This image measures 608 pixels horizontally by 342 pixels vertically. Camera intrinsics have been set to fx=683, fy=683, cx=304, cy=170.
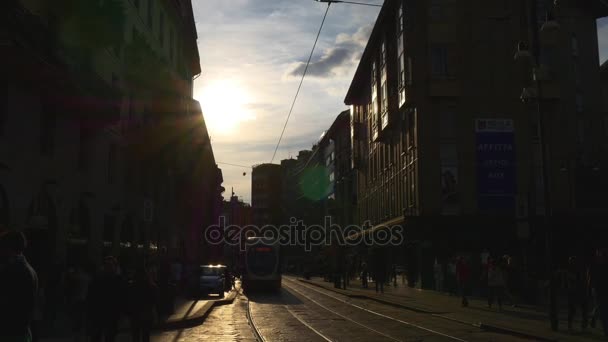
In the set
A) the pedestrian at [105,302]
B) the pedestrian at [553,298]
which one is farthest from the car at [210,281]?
the pedestrian at [105,302]

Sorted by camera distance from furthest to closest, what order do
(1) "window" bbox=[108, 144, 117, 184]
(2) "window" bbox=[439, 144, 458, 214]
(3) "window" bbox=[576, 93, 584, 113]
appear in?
(3) "window" bbox=[576, 93, 584, 113], (2) "window" bbox=[439, 144, 458, 214], (1) "window" bbox=[108, 144, 117, 184]

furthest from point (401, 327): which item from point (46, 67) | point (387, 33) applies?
point (387, 33)

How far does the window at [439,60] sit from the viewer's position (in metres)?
41.9

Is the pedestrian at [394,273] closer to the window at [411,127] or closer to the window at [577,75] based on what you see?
the window at [411,127]

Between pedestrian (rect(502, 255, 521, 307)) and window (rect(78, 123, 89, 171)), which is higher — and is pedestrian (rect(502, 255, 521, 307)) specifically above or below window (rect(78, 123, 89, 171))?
below

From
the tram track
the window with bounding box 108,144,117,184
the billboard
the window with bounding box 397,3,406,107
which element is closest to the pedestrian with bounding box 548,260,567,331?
the billboard

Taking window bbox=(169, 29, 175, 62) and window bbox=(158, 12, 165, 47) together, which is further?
window bbox=(169, 29, 175, 62)

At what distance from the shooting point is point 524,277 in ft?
87.6

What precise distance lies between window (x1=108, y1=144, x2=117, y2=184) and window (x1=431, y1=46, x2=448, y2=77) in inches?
826

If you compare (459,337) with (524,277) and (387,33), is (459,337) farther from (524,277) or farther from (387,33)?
(387,33)

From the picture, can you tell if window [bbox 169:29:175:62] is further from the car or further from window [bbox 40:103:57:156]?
window [bbox 40:103:57:156]

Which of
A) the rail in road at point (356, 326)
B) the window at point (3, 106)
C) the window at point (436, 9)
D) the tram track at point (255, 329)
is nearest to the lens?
the tram track at point (255, 329)

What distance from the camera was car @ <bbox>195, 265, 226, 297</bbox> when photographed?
3472 cm

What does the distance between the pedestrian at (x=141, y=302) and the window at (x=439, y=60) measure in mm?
32813
